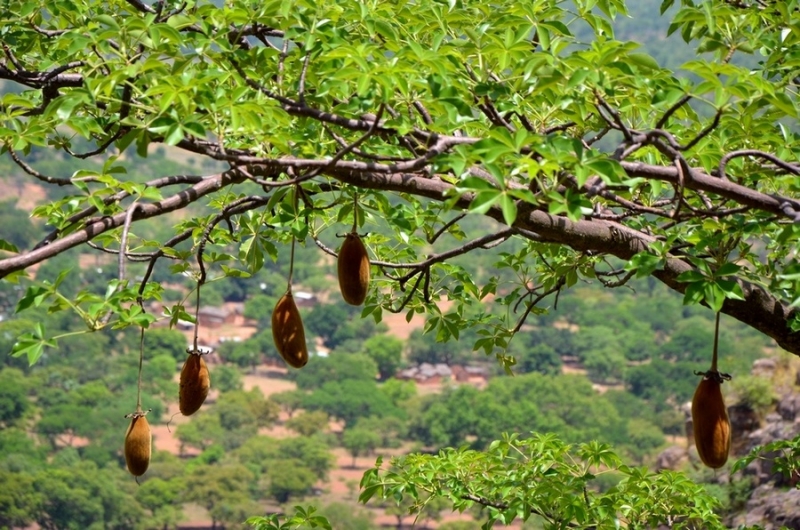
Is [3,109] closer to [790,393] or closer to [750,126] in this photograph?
[750,126]

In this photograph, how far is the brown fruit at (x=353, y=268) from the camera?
1748 mm

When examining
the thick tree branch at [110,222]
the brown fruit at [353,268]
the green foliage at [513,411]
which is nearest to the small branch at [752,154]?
the brown fruit at [353,268]

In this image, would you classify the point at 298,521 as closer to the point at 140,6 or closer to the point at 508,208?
the point at 140,6

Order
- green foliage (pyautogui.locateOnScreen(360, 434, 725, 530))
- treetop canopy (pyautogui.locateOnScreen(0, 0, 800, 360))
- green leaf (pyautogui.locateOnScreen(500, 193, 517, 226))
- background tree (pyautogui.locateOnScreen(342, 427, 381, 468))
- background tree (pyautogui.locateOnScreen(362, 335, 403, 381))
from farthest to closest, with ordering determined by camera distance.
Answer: background tree (pyautogui.locateOnScreen(362, 335, 403, 381)), background tree (pyautogui.locateOnScreen(342, 427, 381, 468)), green foliage (pyautogui.locateOnScreen(360, 434, 725, 530)), treetop canopy (pyautogui.locateOnScreen(0, 0, 800, 360)), green leaf (pyautogui.locateOnScreen(500, 193, 517, 226))

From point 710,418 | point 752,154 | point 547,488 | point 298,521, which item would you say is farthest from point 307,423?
point 752,154

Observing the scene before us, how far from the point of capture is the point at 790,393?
31.1 feet

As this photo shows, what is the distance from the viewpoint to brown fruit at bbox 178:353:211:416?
179 centimetres

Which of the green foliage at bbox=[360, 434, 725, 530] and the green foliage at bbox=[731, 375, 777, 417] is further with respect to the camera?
the green foliage at bbox=[731, 375, 777, 417]

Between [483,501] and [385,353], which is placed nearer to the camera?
[483,501]

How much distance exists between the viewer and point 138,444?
1736mm

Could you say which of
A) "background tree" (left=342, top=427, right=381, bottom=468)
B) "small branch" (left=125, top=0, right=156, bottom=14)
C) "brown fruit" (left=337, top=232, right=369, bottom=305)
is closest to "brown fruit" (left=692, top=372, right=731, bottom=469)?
"brown fruit" (left=337, top=232, right=369, bottom=305)

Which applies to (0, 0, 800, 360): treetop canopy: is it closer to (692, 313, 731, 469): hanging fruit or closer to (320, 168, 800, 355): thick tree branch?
(320, 168, 800, 355): thick tree branch

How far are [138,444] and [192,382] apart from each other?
0.14m

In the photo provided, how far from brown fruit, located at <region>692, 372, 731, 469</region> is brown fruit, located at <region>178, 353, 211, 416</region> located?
830mm
